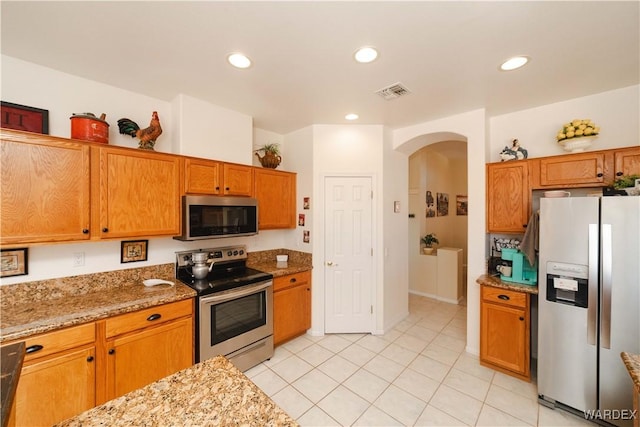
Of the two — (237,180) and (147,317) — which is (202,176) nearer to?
(237,180)

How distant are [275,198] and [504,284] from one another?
104 inches

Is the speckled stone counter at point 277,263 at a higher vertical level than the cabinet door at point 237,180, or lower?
lower

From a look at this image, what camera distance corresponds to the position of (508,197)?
2.66 meters

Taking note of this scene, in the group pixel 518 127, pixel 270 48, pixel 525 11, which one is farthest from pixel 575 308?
pixel 270 48

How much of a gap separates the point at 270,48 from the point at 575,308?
301 cm

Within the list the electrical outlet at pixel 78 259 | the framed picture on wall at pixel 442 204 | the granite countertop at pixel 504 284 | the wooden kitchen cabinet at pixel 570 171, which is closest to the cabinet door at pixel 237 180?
the electrical outlet at pixel 78 259

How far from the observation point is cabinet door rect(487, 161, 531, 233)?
8.45 feet

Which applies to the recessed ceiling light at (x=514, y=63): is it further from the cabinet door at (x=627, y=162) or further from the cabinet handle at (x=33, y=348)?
the cabinet handle at (x=33, y=348)

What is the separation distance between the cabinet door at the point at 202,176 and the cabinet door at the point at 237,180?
70mm

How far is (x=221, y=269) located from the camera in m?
2.90

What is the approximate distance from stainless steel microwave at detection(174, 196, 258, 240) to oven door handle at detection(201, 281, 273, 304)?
0.58 meters

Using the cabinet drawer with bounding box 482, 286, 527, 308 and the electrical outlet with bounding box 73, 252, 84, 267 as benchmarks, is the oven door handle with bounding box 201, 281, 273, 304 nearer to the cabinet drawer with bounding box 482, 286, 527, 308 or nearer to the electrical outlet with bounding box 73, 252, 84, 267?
the electrical outlet with bounding box 73, 252, 84, 267

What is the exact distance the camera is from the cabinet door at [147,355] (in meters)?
1.81

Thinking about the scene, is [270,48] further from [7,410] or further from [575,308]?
[575,308]
